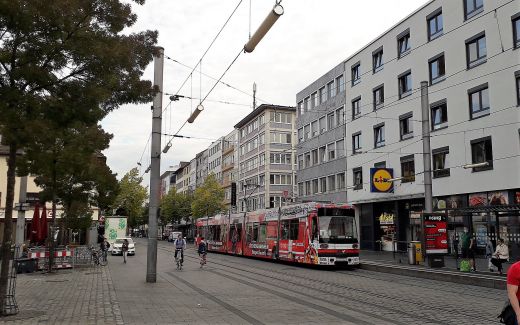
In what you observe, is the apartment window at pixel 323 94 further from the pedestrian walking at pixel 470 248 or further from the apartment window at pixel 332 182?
the pedestrian walking at pixel 470 248

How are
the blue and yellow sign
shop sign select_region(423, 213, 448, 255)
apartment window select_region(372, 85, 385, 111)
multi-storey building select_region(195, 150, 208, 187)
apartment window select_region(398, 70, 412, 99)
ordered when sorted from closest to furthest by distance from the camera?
shop sign select_region(423, 213, 448, 255) → apartment window select_region(398, 70, 412, 99) → the blue and yellow sign → apartment window select_region(372, 85, 385, 111) → multi-storey building select_region(195, 150, 208, 187)

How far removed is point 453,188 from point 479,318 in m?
21.0

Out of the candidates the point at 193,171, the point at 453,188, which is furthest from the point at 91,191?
the point at 193,171

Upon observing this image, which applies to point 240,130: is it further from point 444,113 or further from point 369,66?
point 444,113

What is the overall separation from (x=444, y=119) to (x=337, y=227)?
1170cm

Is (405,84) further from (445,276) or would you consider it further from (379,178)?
(445,276)

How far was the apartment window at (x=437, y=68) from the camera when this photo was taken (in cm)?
3215

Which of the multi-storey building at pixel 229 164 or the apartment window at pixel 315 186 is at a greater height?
the multi-storey building at pixel 229 164

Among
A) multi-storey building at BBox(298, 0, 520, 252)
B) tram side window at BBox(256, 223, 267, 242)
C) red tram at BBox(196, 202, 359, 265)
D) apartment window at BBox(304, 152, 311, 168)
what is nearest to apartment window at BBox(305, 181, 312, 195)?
apartment window at BBox(304, 152, 311, 168)

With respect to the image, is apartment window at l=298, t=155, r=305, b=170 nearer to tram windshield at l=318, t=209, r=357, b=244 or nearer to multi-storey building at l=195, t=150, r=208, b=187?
tram windshield at l=318, t=209, r=357, b=244

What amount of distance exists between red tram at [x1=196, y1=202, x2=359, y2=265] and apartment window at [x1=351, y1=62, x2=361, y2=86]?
620 inches

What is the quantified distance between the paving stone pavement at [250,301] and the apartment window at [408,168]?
1598cm

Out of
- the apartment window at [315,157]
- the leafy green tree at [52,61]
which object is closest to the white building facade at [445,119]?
the apartment window at [315,157]

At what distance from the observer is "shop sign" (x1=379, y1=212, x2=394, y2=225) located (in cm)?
3759
